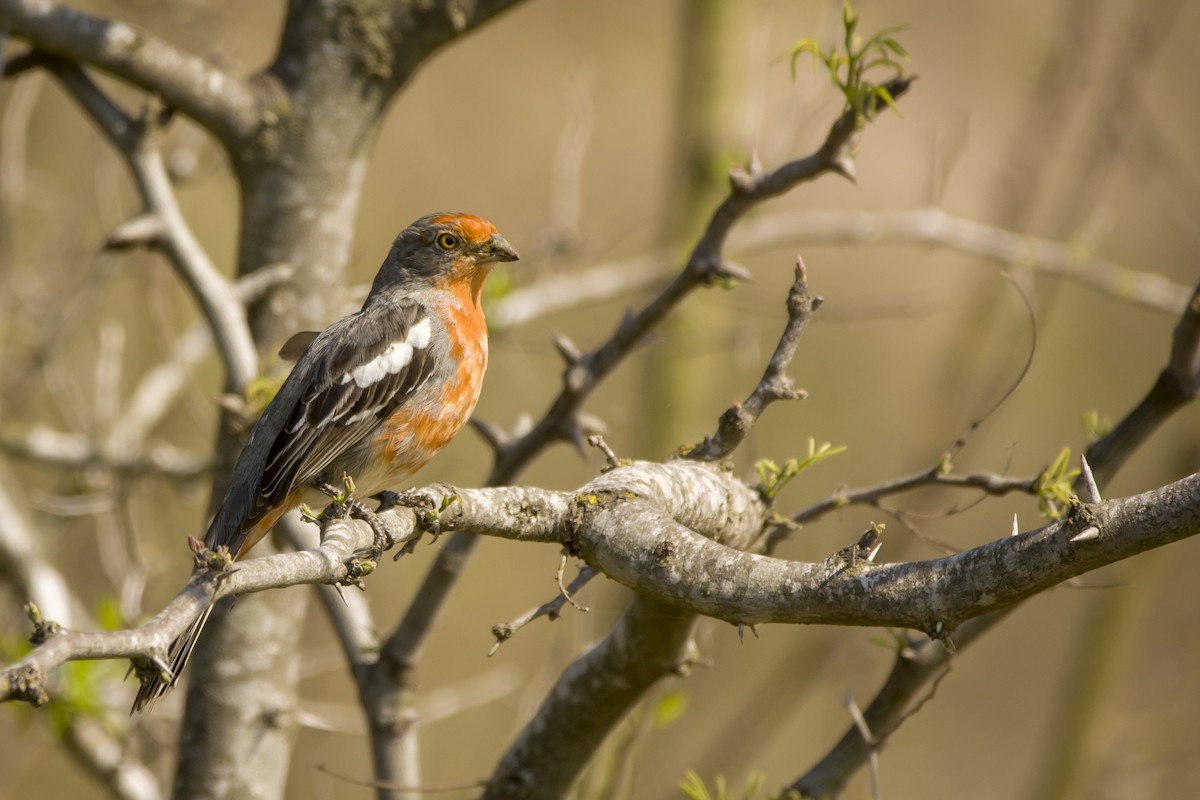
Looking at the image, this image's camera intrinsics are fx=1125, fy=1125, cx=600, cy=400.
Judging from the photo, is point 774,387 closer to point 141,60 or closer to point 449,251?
point 449,251

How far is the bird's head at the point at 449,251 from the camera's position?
14.5 feet

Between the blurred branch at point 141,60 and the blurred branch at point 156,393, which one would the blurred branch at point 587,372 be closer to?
the blurred branch at point 141,60

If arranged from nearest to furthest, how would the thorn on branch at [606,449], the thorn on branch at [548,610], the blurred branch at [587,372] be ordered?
the thorn on branch at [548,610]
the thorn on branch at [606,449]
the blurred branch at [587,372]

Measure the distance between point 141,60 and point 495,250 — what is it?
4.68 feet

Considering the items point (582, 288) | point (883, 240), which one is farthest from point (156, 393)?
point (883, 240)

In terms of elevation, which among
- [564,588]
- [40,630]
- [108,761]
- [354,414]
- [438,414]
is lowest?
[40,630]

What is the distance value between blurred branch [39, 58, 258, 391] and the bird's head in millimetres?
830

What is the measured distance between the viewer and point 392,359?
3.99m

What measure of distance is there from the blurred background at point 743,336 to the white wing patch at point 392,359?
802 millimetres

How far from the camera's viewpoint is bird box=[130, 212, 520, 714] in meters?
3.79

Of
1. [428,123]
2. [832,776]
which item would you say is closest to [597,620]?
[832,776]

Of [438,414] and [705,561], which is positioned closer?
[705,561]

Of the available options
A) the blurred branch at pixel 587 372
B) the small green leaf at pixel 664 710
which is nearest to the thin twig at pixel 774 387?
the blurred branch at pixel 587 372

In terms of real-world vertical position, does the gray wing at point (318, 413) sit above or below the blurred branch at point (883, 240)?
below
